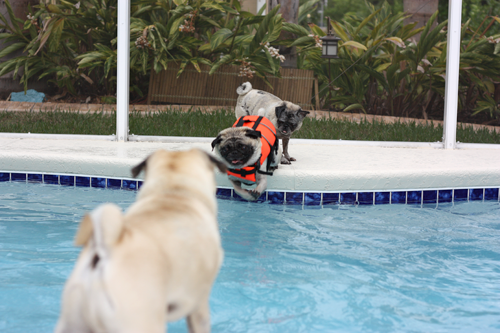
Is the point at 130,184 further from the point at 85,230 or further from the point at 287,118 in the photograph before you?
the point at 85,230

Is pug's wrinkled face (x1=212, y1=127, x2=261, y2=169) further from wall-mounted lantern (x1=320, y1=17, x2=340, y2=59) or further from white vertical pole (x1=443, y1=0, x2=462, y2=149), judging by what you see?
wall-mounted lantern (x1=320, y1=17, x2=340, y2=59)

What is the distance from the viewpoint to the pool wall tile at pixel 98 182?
4.51 metres

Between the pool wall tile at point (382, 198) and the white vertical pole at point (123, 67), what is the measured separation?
304 centimetres

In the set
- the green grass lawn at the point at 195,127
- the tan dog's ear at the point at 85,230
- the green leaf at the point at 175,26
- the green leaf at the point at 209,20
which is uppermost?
the green leaf at the point at 209,20

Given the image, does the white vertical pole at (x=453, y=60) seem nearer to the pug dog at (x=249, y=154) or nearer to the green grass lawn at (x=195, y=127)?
the green grass lawn at (x=195, y=127)

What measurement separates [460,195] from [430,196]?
0.88 feet

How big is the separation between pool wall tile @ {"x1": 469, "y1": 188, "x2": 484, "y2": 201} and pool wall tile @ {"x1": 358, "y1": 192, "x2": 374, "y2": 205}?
34.3 inches

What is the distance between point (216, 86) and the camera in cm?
810

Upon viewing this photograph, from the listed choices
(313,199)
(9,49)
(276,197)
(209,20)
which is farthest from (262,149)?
(9,49)

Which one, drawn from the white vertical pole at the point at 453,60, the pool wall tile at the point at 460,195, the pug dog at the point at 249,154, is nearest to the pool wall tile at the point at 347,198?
the pug dog at the point at 249,154

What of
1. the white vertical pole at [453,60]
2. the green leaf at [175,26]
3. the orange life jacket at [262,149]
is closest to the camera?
the orange life jacket at [262,149]

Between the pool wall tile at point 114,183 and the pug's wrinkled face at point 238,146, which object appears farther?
the pool wall tile at point 114,183

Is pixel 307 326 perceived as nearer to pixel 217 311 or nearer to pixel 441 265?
pixel 217 311

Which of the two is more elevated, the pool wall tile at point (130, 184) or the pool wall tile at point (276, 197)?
the pool wall tile at point (130, 184)
